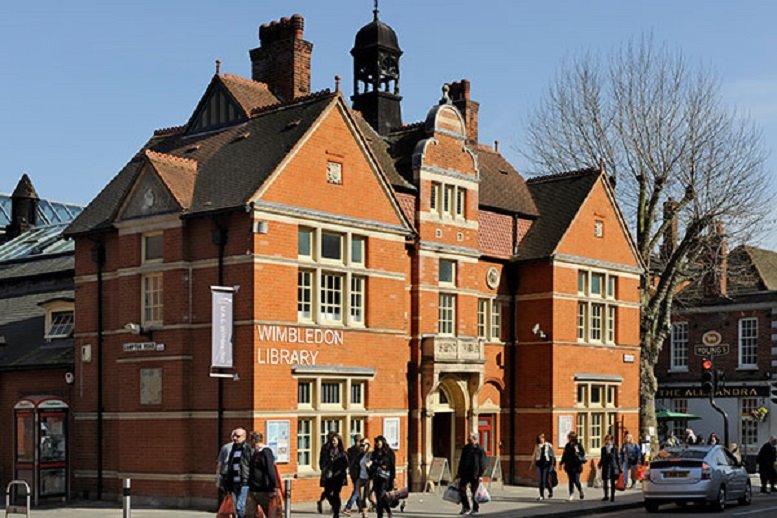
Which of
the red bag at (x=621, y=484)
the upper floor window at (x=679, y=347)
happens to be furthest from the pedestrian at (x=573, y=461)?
the upper floor window at (x=679, y=347)

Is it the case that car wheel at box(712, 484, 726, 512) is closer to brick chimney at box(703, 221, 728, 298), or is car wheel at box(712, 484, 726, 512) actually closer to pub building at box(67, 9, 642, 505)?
pub building at box(67, 9, 642, 505)

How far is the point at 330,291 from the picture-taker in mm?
30156

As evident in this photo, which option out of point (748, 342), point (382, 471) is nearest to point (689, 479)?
point (382, 471)

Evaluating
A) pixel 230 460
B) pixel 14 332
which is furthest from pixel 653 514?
pixel 14 332

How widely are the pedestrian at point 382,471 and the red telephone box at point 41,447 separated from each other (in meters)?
A: 10.3

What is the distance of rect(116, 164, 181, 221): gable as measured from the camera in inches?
1183

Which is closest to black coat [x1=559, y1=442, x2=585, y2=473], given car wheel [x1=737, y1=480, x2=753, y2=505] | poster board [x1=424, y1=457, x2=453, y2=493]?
poster board [x1=424, y1=457, x2=453, y2=493]

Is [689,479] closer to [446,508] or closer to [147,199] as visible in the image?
[446,508]

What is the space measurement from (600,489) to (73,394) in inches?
625

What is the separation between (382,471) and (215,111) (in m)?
13.9

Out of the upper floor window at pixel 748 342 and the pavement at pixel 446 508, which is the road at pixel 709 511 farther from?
the upper floor window at pixel 748 342

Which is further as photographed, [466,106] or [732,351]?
[732,351]

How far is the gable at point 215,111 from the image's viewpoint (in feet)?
110

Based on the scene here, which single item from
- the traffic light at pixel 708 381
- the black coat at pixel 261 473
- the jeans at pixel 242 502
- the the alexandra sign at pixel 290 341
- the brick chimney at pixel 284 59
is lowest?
the jeans at pixel 242 502
